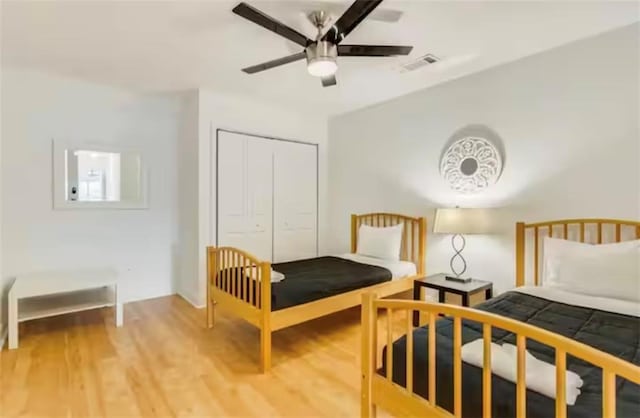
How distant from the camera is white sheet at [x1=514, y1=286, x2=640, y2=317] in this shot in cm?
211

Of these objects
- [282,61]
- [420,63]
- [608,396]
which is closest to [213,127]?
[282,61]

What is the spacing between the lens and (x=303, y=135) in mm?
4883

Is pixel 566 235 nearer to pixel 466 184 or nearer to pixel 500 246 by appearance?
pixel 500 246

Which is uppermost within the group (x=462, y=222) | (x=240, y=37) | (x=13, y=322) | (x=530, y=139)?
(x=240, y=37)

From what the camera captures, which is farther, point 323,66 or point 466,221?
point 466,221

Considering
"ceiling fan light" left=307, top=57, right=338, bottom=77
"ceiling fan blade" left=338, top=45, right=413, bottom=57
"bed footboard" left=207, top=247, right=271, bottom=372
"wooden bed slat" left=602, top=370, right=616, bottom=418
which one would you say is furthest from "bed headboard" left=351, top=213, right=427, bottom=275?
"wooden bed slat" left=602, top=370, right=616, bottom=418

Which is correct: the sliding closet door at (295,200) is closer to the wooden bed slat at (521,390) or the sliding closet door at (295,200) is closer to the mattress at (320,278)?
the mattress at (320,278)

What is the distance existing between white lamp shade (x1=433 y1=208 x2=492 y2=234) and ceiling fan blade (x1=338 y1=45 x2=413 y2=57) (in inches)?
63.3

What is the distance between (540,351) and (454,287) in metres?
1.48

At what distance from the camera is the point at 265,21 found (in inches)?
76.4

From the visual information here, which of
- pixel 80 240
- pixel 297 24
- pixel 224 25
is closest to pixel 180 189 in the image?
pixel 80 240

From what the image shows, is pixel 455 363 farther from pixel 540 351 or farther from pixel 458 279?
pixel 458 279

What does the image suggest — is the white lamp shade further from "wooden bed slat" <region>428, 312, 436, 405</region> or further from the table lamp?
"wooden bed slat" <region>428, 312, 436, 405</region>

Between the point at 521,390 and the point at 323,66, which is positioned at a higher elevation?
the point at 323,66
